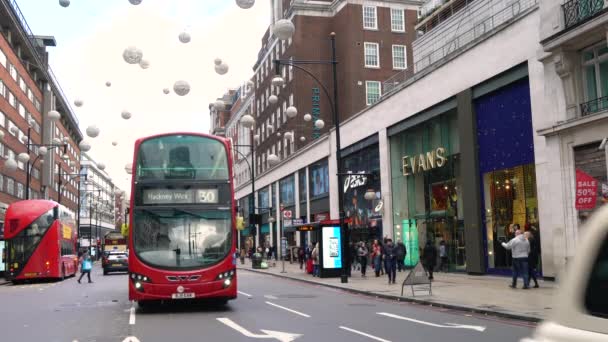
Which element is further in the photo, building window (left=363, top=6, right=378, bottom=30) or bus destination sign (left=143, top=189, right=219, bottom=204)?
building window (left=363, top=6, right=378, bottom=30)

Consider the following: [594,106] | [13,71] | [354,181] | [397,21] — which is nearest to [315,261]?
[354,181]

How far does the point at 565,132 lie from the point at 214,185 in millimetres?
11203

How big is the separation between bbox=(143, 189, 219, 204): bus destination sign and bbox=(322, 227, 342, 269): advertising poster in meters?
13.3

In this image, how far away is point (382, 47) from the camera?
55562mm

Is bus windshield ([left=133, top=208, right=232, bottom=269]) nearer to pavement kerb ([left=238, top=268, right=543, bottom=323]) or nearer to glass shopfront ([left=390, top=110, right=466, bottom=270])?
pavement kerb ([left=238, top=268, right=543, bottom=323])

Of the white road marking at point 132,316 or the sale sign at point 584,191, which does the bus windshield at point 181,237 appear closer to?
the white road marking at point 132,316

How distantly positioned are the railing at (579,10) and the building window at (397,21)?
1443 inches

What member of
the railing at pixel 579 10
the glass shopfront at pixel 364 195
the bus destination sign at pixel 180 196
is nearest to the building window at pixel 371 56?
the glass shopfront at pixel 364 195

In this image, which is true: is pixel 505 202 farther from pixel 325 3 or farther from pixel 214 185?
pixel 325 3

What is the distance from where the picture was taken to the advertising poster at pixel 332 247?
2871 centimetres

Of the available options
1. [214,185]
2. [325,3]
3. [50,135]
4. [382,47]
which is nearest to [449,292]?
[214,185]

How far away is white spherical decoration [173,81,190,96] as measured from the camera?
20.1 meters

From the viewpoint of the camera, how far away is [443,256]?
28.5m

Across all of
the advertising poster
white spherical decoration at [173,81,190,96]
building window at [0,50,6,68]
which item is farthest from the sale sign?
building window at [0,50,6,68]
